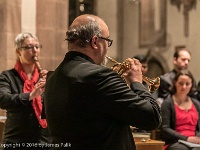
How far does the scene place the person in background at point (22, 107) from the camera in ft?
10.2

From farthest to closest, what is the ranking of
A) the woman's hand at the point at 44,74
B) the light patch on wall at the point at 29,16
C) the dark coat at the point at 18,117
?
the light patch on wall at the point at 29,16, the woman's hand at the point at 44,74, the dark coat at the point at 18,117

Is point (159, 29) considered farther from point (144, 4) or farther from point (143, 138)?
point (143, 138)

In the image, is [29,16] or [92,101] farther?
[29,16]

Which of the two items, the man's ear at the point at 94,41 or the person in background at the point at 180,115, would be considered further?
the person in background at the point at 180,115

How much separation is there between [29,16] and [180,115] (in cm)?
245

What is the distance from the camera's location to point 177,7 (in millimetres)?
10969

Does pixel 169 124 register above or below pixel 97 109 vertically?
below

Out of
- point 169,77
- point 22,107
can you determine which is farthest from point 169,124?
point 22,107

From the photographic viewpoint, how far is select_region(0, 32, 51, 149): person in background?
3113mm

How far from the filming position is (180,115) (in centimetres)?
491

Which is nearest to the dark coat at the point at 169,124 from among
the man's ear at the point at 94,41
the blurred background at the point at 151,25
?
the blurred background at the point at 151,25

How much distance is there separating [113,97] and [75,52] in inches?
11.7

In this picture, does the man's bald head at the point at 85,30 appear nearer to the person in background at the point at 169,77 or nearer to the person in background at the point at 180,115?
the person in background at the point at 180,115

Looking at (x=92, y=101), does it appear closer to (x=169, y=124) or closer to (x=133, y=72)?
Result: (x=133, y=72)
